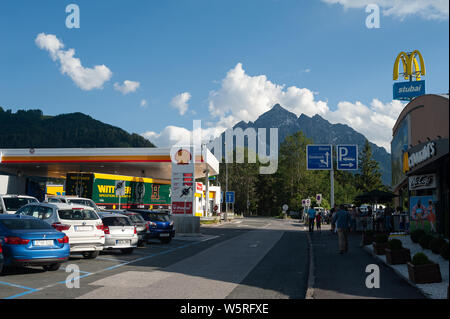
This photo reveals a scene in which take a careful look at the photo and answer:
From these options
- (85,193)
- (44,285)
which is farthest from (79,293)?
(85,193)

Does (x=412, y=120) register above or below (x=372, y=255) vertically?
above

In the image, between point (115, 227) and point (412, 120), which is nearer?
point (115, 227)

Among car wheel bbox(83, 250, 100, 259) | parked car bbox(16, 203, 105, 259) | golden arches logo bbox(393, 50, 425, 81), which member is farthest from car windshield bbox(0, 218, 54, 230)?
golden arches logo bbox(393, 50, 425, 81)

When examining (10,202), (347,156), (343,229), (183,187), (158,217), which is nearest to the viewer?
(343,229)

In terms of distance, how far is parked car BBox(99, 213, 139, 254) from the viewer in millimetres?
15539

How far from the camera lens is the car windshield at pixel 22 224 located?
11.1 metres

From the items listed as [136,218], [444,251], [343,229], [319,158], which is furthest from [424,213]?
[319,158]

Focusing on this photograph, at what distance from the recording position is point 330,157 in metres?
33.3

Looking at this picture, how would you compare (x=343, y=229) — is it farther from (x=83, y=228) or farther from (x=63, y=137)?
(x=63, y=137)

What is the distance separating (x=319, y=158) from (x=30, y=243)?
2614 cm

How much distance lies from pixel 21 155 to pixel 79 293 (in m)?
30.2

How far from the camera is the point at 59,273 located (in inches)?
447

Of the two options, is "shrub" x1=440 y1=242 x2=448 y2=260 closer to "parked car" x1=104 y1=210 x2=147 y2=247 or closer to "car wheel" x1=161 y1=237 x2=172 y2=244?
"parked car" x1=104 y1=210 x2=147 y2=247
